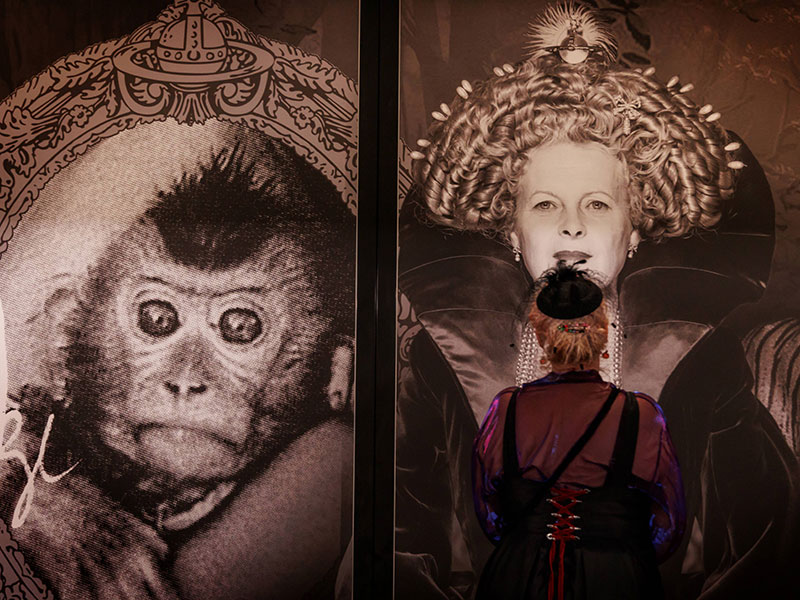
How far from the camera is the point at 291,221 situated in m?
2.61

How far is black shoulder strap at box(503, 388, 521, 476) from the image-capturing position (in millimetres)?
2531

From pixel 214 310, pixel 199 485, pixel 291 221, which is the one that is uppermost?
pixel 291 221

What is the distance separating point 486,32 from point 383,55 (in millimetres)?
346

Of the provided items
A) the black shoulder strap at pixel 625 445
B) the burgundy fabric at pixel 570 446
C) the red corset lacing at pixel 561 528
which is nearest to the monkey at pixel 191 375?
the burgundy fabric at pixel 570 446

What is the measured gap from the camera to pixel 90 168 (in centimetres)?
263

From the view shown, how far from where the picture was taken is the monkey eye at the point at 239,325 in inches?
102

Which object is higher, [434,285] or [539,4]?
[539,4]

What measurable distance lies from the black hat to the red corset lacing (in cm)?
55

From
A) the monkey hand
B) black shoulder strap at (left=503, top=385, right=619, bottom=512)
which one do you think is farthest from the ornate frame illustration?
black shoulder strap at (left=503, top=385, right=619, bottom=512)

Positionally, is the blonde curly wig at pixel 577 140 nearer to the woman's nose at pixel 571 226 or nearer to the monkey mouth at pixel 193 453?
the woman's nose at pixel 571 226

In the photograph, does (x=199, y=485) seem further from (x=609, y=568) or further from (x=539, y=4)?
(x=539, y=4)

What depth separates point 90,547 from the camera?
2562 millimetres

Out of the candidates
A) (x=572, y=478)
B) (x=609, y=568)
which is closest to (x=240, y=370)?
(x=572, y=478)

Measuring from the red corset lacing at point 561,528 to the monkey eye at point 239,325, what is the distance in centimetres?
108
